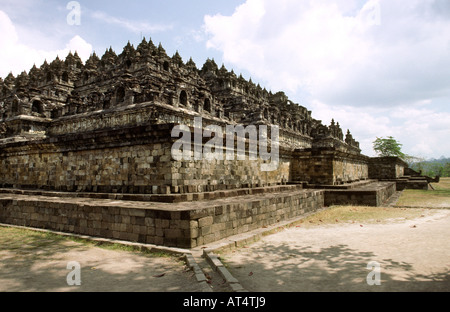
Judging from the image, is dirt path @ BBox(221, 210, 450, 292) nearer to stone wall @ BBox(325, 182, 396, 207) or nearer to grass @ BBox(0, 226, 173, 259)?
grass @ BBox(0, 226, 173, 259)

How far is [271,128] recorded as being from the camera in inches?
1154

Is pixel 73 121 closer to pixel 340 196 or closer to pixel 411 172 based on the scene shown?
pixel 340 196

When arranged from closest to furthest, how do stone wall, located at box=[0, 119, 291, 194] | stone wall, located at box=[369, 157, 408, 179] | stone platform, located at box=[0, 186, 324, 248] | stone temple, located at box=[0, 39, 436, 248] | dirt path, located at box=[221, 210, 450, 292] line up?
dirt path, located at box=[221, 210, 450, 292]
stone platform, located at box=[0, 186, 324, 248]
stone temple, located at box=[0, 39, 436, 248]
stone wall, located at box=[0, 119, 291, 194]
stone wall, located at box=[369, 157, 408, 179]

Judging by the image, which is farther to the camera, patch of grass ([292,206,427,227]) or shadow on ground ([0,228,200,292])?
patch of grass ([292,206,427,227])

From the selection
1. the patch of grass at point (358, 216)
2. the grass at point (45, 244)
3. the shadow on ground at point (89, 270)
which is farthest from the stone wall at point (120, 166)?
the patch of grass at point (358, 216)

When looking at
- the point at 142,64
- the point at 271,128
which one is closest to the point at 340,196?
the point at 271,128

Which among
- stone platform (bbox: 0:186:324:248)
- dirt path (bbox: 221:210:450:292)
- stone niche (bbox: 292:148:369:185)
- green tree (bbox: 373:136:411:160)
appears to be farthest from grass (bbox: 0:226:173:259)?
green tree (bbox: 373:136:411:160)

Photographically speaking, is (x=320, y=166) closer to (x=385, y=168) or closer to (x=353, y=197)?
(x=353, y=197)

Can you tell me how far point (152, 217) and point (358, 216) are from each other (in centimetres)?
721

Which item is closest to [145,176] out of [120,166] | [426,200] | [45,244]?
[120,166]

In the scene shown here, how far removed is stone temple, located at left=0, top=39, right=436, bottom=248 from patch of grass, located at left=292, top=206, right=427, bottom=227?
2.56ft

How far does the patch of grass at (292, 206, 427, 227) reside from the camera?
9152mm

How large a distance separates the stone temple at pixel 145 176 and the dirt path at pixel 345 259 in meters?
1.19
